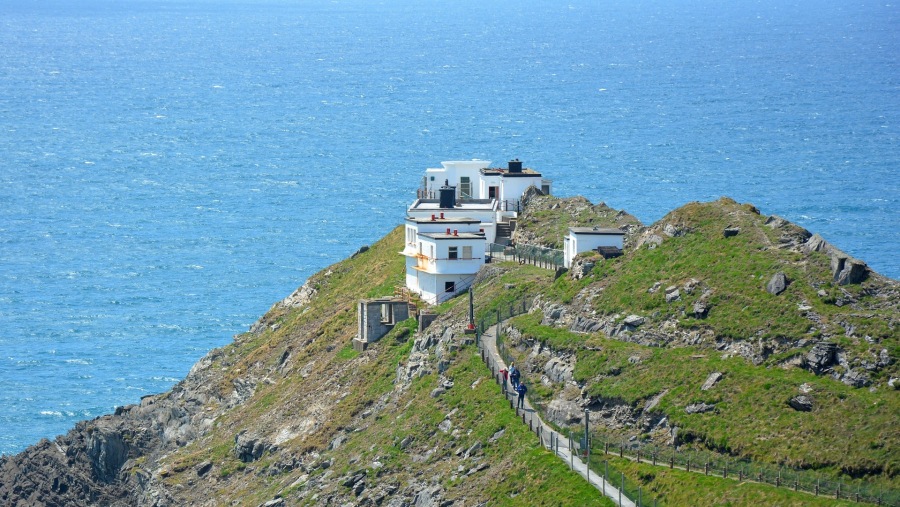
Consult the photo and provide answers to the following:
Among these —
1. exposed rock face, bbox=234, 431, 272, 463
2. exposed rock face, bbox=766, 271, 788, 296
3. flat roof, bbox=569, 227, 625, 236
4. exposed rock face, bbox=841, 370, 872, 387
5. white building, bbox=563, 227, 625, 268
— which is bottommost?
exposed rock face, bbox=234, 431, 272, 463

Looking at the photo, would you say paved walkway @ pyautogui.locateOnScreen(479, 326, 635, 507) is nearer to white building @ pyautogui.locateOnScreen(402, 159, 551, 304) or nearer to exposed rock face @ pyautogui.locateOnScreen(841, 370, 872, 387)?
exposed rock face @ pyautogui.locateOnScreen(841, 370, 872, 387)

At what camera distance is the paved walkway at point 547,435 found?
7200 cm

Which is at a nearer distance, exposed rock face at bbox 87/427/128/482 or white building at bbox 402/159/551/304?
white building at bbox 402/159/551/304

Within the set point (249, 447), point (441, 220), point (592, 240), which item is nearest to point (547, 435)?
point (592, 240)

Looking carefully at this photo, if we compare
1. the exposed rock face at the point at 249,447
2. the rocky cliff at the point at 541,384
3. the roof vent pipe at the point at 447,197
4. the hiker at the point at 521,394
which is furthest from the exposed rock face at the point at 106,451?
the hiker at the point at 521,394

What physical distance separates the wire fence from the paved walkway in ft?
1.15

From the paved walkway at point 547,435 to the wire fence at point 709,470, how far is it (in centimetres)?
35

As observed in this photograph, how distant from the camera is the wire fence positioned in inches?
2616

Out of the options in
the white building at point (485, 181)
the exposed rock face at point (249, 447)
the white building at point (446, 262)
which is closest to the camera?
the exposed rock face at point (249, 447)

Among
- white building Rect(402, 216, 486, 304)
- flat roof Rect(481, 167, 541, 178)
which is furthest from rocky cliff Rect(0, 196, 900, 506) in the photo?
flat roof Rect(481, 167, 541, 178)

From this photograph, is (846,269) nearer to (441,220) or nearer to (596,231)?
(596,231)

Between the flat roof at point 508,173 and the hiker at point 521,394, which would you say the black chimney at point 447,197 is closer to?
the flat roof at point 508,173

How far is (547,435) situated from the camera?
80.8m

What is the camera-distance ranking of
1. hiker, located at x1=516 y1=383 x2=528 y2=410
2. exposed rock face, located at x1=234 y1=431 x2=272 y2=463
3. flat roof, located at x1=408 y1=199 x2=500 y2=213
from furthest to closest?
flat roof, located at x1=408 y1=199 x2=500 y2=213
exposed rock face, located at x1=234 y1=431 x2=272 y2=463
hiker, located at x1=516 y1=383 x2=528 y2=410
